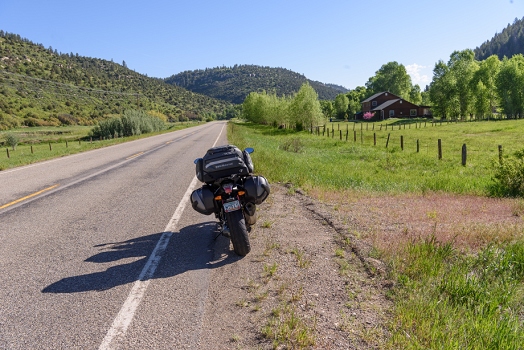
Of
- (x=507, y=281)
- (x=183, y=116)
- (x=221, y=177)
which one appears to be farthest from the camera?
(x=183, y=116)

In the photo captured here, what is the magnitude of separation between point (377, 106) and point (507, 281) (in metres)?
97.5

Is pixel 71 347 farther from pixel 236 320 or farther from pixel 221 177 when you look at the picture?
pixel 221 177

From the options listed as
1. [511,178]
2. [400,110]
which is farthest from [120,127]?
[400,110]

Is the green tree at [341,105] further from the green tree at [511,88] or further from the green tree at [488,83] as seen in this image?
the green tree at [511,88]

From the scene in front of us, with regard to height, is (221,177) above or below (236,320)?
above

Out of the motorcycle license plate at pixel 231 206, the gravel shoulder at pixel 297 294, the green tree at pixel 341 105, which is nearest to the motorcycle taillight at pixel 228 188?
the motorcycle license plate at pixel 231 206

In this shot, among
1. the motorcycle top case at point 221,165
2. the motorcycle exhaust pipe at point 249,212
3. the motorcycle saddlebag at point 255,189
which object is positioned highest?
the motorcycle top case at point 221,165

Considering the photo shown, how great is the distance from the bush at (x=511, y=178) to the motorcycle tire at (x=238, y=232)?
27.0 ft

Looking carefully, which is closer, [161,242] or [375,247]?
[375,247]

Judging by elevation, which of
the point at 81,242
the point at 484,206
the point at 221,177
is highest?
the point at 221,177

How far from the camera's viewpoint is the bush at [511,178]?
9.75 metres

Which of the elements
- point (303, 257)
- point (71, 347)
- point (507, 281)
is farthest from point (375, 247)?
point (71, 347)

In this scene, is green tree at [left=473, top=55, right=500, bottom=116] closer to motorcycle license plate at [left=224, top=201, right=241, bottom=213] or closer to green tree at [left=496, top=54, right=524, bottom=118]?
green tree at [left=496, top=54, right=524, bottom=118]

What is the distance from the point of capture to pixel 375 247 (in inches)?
190
